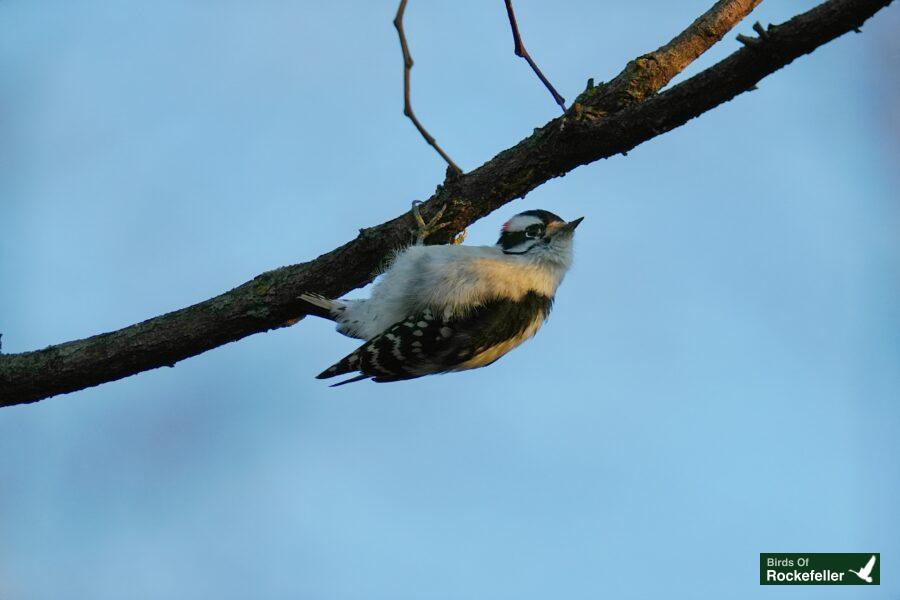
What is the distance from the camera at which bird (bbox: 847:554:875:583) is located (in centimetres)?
593

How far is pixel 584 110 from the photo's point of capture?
4469 mm

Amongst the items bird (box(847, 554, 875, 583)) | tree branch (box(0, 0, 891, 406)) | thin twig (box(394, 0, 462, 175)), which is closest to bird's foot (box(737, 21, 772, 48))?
tree branch (box(0, 0, 891, 406))

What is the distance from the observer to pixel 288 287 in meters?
4.85

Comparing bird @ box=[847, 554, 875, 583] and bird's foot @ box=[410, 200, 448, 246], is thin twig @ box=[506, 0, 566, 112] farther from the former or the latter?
bird @ box=[847, 554, 875, 583]

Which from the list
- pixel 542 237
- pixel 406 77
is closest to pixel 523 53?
pixel 406 77

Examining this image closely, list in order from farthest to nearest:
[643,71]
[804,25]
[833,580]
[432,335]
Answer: [833,580] → [432,335] → [643,71] → [804,25]

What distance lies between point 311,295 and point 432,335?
755 millimetres

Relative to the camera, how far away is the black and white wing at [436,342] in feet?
16.8

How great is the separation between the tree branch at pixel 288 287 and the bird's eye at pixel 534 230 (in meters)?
0.68

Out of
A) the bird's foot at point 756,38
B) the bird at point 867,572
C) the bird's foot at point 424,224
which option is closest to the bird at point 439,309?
the bird's foot at point 424,224

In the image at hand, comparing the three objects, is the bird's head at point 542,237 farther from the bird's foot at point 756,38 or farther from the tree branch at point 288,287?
the bird's foot at point 756,38

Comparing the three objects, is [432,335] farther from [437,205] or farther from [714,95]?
[714,95]

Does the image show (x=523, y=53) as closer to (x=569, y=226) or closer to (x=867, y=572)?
(x=569, y=226)

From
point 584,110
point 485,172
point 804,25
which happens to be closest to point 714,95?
point 804,25
